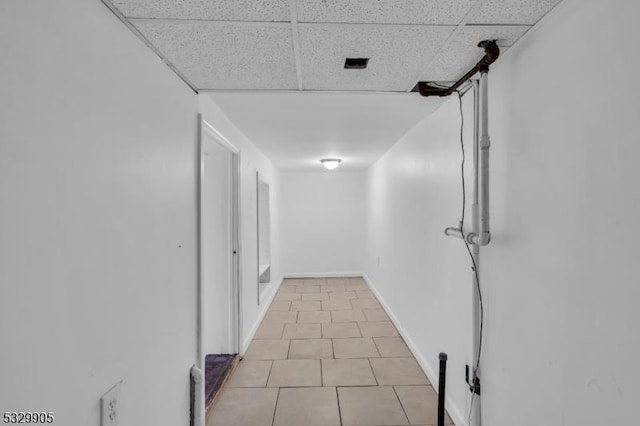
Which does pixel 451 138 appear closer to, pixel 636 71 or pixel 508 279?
pixel 508 279

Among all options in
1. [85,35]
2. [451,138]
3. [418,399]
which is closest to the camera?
[85,35]

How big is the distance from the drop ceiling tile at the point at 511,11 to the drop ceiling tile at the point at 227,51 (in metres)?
0.72

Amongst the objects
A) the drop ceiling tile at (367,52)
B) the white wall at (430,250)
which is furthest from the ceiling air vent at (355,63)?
the white wall at (430,250)

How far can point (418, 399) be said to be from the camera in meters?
2.39

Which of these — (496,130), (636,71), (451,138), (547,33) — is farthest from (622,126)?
(451,138)

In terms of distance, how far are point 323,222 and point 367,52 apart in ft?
17.9

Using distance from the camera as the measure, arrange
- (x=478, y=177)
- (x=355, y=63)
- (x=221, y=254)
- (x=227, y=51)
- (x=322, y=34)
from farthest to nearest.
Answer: (x=221, y=254) → (x=478, y=177) → (x=355, y=63) → (x=227, y=51) → (x=322, y=34)

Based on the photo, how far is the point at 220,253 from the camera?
299 centimetres

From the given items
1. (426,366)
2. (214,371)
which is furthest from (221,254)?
(426,366)

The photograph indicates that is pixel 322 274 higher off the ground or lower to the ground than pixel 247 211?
lower

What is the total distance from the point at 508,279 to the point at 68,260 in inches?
67.2

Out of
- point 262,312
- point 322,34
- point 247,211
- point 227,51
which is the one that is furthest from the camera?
point 262,312

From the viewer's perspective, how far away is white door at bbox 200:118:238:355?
9.77 feet

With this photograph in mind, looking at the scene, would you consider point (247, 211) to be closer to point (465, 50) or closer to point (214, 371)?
point (214, 371)
